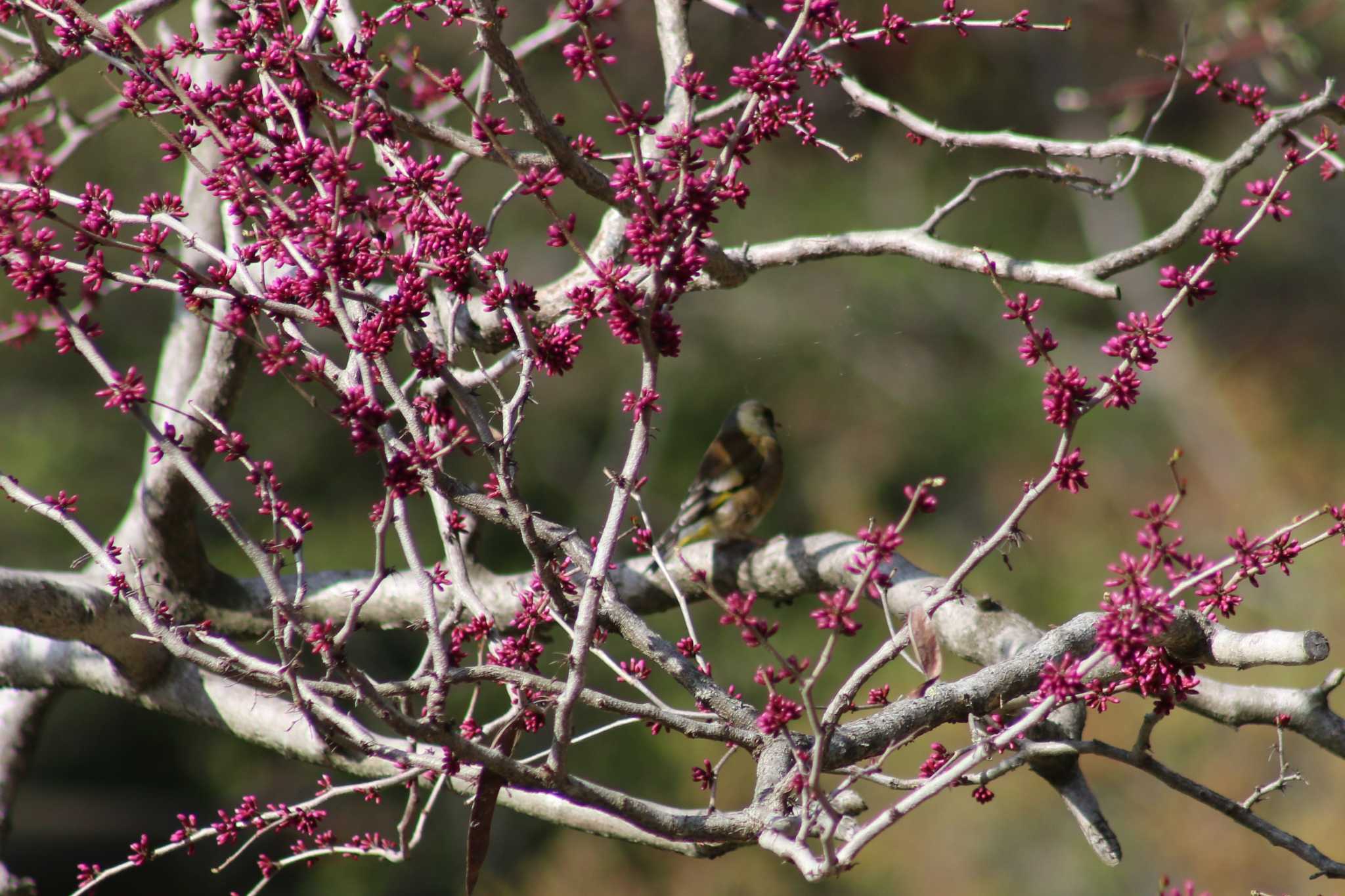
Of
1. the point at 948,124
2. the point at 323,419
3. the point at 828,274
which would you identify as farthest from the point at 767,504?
the point at 948,124

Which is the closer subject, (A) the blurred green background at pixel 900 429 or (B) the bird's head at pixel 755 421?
(B) the bird's head at pixel 755 421

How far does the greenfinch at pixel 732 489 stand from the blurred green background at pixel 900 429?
1.77 meters

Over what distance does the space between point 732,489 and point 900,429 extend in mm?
6552

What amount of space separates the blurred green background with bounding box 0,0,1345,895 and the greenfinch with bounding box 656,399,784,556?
1.77 meters

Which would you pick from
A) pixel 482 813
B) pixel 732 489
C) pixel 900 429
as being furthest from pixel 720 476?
pixel 900 429

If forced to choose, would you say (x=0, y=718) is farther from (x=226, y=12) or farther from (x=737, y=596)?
(x=737, y=596)

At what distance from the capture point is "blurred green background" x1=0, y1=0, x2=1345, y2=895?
7.80 meters

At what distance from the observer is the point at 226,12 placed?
3.16 metres

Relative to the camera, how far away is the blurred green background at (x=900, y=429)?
7.80 meters

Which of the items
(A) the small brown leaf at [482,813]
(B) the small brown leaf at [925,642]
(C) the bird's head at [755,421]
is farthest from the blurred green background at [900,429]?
(A) the small brown leaf at [482,813]

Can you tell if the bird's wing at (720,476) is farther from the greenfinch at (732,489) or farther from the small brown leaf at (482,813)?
the small brown leaf at (482,813)

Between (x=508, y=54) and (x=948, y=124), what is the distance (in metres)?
12.1

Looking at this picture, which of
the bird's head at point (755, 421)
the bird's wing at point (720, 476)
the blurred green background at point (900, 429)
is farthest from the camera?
the blurred green background at point (900, 429)

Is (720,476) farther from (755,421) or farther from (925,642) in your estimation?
(925,642)
